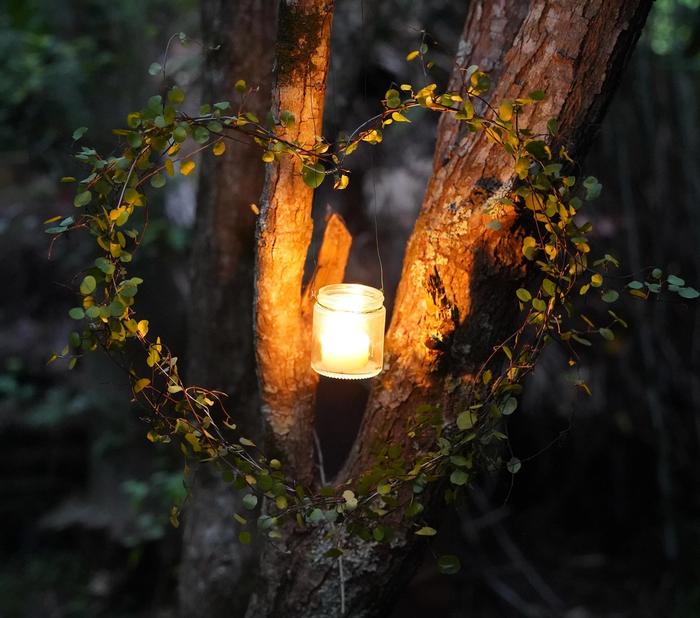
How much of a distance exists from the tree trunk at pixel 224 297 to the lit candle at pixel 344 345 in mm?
792

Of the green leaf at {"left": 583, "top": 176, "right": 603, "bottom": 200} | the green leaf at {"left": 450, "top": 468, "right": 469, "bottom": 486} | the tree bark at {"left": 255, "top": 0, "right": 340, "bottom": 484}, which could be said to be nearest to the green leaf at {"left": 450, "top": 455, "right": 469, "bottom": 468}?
the green leaf at {"left": 450, "top": 468, "right": 469, "bottom": 486}

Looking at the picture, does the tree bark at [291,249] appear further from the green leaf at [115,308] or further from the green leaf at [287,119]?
the green leaf at [115,308]

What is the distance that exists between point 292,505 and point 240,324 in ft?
2.92

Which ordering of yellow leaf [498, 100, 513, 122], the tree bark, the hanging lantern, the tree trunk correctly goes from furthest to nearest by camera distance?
the tree trunk, the hanging lantern, the tree bark, yellow leaf [498, 100, 513, 122]

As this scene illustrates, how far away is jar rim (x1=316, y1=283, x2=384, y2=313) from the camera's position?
4.81ft

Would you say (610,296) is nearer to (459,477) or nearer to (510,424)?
(459,477)

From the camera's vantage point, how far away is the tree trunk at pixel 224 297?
2168 mm

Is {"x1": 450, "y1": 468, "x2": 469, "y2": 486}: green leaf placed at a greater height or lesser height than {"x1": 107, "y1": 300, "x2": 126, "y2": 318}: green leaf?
lesser

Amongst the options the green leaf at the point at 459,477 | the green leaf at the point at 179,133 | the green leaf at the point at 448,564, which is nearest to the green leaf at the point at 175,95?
the green leaf at the point at 179,133

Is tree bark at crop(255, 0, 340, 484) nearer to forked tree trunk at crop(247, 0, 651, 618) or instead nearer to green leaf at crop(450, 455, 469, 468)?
forked tree trunk at crop(247, 0, 651, 618)

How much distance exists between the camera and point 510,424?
3.56m

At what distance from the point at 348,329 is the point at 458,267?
0.25 metres

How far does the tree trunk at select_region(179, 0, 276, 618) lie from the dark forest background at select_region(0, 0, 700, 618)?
686mm

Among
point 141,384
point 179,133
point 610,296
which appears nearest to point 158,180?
point 179,133
